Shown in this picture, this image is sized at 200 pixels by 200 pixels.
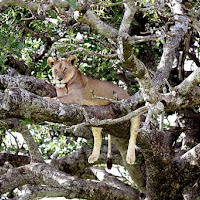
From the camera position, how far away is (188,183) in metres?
6.75

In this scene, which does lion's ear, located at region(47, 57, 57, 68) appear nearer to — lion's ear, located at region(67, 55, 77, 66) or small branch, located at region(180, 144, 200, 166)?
lion's ear, located at region(67, 55, 77, 66)

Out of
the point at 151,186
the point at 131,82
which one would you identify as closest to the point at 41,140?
the point at 131,82

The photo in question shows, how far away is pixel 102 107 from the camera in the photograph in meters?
5.29

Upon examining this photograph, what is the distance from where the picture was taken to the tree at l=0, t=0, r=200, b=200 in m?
4.36

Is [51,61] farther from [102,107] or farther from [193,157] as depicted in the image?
[193,157]

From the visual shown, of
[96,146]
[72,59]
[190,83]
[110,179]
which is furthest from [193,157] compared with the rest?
[72,59]

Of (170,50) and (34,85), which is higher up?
(170,50)

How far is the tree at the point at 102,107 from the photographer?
4.36 metres

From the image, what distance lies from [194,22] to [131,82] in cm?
329

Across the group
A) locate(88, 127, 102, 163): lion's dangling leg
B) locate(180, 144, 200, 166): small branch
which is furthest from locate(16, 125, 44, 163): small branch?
locate(180, 144, 200, 166): small branch

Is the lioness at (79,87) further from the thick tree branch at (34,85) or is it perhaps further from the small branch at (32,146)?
the small branch at (32,146)

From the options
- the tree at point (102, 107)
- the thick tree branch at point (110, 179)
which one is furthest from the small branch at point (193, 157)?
the thick tree branch at point (110, 179)

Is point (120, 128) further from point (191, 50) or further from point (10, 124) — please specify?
point (191, 50)

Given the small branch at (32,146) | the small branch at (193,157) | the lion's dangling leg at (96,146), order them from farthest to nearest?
the small branch at (32,146)
the small branch at (193,157)
the lion's dangling leg at (96,146)
